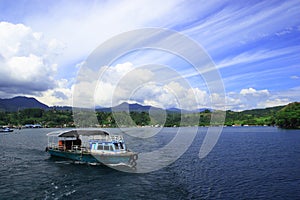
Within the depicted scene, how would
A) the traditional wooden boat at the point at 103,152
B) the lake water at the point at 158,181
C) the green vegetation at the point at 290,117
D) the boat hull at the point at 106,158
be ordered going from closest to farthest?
the lake water at the point at 158,181, the boat hull at the point at 106,158, the traditional wooden boat at the point at 103,152, the green vegetation at the point at 290,117

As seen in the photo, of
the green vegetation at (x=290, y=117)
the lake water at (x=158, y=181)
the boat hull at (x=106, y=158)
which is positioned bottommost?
the lake water at (x=158, y=181)

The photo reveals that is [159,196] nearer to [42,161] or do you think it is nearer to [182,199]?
[182,199]

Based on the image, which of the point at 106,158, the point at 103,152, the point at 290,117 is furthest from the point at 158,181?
the point at 290,117

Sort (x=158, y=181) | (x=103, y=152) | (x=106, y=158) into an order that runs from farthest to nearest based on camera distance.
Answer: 1. (x=103, y=152)
2. (x=106, y=158)
3. (x=158, y=181)

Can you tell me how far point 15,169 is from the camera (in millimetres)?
41531

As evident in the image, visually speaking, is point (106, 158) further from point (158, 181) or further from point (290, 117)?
point (290, 117)

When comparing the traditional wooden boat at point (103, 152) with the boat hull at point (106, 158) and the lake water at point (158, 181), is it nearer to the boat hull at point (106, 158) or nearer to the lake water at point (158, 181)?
the boat hull at point (106, 158)

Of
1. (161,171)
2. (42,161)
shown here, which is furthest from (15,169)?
(161,171)

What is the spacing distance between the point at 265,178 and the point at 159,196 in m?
17.0

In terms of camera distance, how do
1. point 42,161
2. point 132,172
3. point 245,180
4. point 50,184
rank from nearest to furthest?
point 50,184
point 245,180
point 132,172
point 42,161

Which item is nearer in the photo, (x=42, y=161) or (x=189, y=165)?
(x=189, y=165)

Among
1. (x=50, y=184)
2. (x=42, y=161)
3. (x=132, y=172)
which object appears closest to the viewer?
(x=50, y=184)

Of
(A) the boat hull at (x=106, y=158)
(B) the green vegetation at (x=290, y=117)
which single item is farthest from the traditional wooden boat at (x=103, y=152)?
(B) the green vegetation at (x=290, y=117)

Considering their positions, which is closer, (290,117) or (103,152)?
(103,152)
